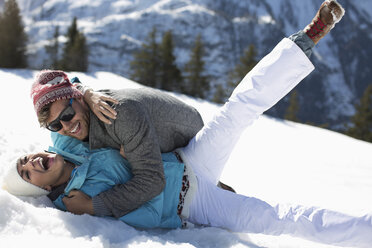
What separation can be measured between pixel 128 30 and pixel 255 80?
11035 cm

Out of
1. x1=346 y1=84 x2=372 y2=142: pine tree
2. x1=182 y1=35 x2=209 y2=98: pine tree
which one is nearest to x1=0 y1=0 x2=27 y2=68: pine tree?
x1=182 y1=35 x2=209 y2=98: pine tree

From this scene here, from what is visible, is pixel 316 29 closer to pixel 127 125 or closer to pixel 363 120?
pixel 127 125

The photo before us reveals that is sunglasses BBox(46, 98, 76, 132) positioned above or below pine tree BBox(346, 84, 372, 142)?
above

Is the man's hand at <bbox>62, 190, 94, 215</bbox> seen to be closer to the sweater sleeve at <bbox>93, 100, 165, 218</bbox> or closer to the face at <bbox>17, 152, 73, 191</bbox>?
the sweater sleeve at <bbox>93, 100, 165, 218</bbox>

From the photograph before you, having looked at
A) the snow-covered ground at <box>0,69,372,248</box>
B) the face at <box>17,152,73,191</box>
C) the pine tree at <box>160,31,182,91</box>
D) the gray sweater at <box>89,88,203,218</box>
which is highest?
the gray sweater at <box>89,88,203,218</box>

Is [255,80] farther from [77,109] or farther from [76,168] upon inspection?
[76,168]

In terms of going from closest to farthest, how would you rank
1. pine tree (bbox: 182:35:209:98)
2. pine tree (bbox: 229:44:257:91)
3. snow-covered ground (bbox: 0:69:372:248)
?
snow-covered ground (bbox: 0:69:372:248)
pine tree (bbox: 229:44:257:91)
pine tree (bbox: 182:35:209:98)

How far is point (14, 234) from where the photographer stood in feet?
5.25

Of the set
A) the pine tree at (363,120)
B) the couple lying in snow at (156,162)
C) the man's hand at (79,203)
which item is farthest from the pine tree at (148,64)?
the man's hand at (79,203)

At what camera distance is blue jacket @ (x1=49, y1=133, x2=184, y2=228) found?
2.05m

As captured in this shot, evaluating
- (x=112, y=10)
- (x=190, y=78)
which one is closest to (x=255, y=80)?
(x=190, y=78)

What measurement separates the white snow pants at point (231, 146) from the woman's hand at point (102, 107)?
0.70m

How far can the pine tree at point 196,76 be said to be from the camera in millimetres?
25000

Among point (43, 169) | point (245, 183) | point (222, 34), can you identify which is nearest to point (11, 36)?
point (245, 183)
